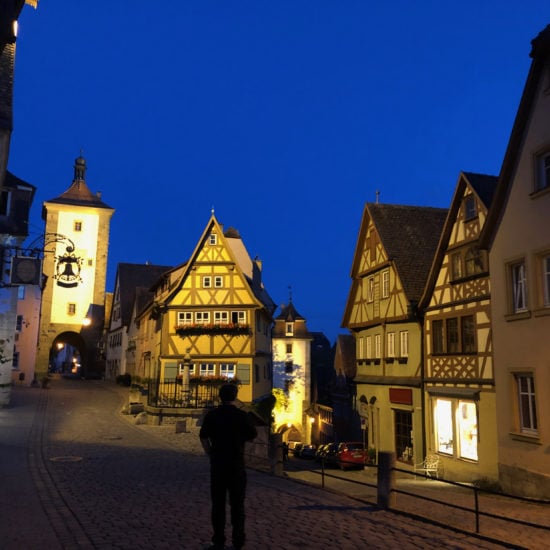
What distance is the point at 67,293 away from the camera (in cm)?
5672

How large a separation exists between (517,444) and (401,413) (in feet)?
28.5

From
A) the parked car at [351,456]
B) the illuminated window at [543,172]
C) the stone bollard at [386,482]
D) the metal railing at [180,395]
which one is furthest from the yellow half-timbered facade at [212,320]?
the stone bollard at [386,482]

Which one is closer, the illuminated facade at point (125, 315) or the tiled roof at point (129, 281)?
the illuminated facade at point (125, 315)

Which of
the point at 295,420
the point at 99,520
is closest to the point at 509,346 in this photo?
the point at 99,520

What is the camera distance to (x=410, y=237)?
2612 cm

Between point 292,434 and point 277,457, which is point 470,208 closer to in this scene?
point 277,457

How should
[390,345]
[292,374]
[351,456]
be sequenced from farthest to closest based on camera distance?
[292,374] → [351,456] → [390,345]

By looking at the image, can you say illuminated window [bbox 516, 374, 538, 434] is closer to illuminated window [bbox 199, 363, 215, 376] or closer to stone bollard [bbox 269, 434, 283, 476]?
stone bollard [bbox 269, 434, 283, 476]

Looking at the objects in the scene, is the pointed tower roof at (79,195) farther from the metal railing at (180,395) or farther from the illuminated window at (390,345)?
the illuminated window at (390,345)

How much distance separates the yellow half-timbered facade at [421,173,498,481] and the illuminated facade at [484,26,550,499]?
195cm

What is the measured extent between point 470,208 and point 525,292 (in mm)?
5111

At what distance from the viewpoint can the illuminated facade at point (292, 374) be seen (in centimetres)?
5641

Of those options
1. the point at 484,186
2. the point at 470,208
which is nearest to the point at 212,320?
the point at 470,208

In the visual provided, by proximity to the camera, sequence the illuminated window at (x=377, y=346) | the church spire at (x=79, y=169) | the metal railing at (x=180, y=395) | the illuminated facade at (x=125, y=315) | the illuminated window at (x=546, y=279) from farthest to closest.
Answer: the church spire at (x=79, y=169)
the illuminated facade at (x=125, y=315)
the metal railing at (x=180, y=395)
the illuminated window at (x=377, y=346)
the illuminated window at (x=546, y=279)
